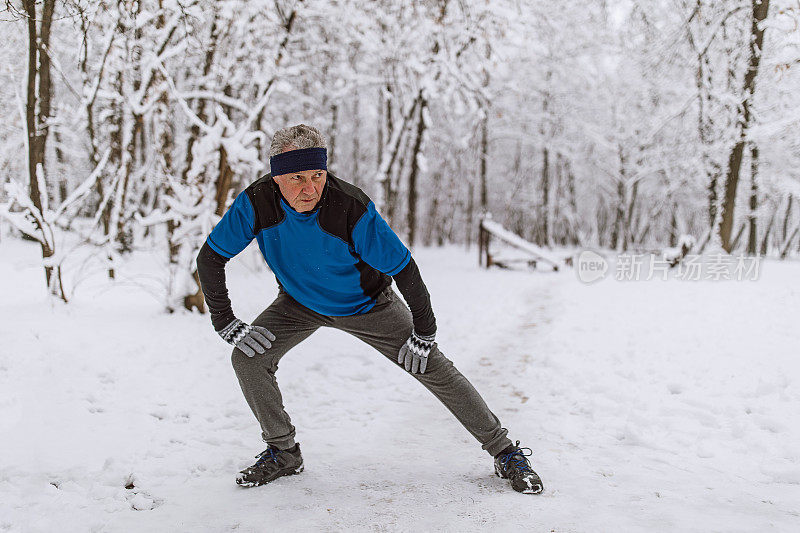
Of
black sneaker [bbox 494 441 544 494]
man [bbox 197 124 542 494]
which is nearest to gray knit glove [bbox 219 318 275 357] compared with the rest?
A: man [bbox 197 124 542 494]

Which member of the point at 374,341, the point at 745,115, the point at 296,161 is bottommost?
the point at 374,341

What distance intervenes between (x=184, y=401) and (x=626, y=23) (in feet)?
31.5

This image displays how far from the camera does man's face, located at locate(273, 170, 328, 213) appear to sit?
103 inches

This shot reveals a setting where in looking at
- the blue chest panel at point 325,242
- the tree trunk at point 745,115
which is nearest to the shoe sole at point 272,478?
the blue chest panel at point 325,242

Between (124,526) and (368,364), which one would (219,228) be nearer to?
(124,526)

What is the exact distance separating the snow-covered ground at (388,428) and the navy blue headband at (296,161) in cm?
161

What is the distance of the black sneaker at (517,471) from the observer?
110 inches

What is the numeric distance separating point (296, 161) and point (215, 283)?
77 cm

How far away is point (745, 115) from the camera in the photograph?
11.3m

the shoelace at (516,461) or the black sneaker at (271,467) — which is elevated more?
the shoelace at (516,461)

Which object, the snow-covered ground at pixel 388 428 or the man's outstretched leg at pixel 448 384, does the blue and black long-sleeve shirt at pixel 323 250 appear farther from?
the snow-covered ground at pixel 388 428

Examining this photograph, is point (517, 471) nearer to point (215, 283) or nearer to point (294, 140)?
point (215, 283)

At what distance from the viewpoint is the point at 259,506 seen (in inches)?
105

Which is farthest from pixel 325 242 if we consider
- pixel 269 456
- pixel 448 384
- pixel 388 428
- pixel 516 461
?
pixel 388 428
